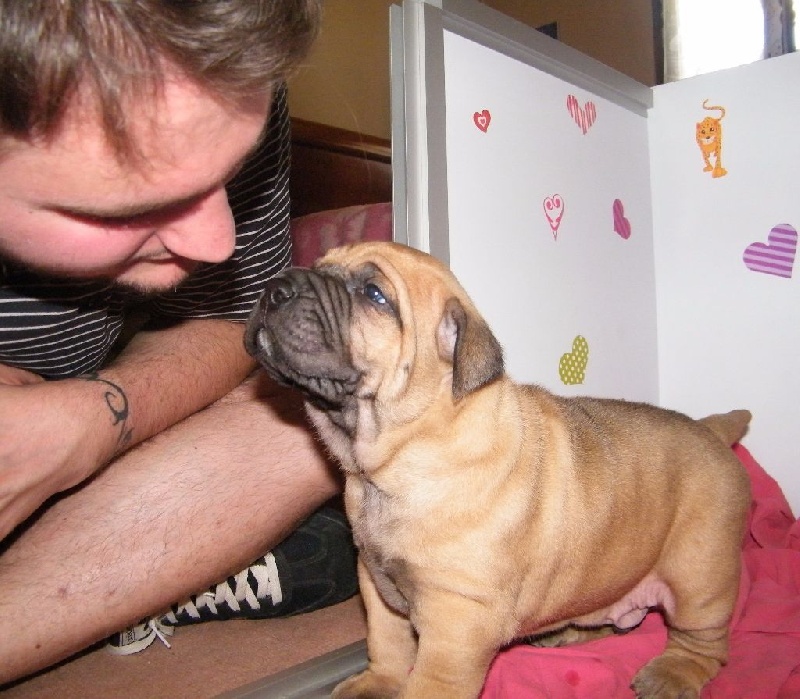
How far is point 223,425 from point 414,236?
85 centimetres

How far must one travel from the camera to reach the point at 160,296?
2.45 meters

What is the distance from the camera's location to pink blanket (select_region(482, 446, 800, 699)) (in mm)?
2025

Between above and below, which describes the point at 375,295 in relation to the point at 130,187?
below

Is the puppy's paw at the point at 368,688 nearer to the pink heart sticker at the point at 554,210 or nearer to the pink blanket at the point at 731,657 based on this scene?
the pink blanket at the point at 731,657

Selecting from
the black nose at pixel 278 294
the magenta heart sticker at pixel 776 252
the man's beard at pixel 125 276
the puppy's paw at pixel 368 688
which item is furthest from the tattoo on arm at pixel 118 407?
the magenta heart sticker at pixel 776 252

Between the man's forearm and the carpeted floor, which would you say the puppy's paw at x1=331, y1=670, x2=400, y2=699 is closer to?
the carpeted floor

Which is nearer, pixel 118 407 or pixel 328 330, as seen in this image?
pixel 328 330

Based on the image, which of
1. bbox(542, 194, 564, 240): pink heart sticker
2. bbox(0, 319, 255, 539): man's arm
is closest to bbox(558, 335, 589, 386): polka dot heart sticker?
bbox(542, 194, 564, 240): pink heart sticker

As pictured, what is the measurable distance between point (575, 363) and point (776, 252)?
0.94 m

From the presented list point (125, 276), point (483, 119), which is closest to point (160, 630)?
point (125, 276)

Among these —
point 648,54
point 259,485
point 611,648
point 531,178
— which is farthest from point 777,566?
point 648,54

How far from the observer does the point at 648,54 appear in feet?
23.2

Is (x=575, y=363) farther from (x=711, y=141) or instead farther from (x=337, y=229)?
(x=337, y=229)

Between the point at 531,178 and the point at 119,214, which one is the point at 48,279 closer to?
the point at 119,214
